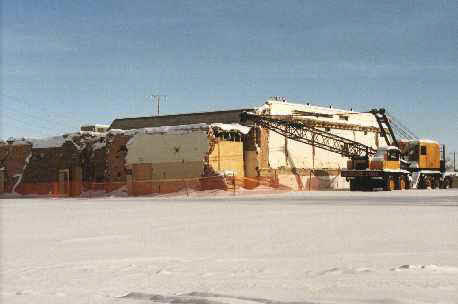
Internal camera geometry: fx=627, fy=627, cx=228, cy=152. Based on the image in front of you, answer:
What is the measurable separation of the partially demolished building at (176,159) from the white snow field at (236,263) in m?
30.7

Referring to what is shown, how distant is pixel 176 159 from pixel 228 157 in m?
4.08

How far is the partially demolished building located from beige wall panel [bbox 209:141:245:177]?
8cm

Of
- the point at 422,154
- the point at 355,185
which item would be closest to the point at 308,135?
the point at 422,154

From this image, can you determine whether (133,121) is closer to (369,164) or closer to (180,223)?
(369,164)

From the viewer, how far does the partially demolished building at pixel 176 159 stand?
152 feet

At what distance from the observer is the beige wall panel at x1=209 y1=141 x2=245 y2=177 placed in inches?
1835

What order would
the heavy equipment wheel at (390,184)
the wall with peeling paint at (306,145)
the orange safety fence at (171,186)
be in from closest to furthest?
the orange safety fence at (171,186) < the heavy equipment wheel at (390,184) < the wall with peeling paint at (306,145)

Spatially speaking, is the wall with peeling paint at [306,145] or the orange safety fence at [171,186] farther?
the wall with peeling paint at [306,145]

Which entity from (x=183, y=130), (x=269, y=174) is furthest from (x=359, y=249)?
(x=269, y=174)

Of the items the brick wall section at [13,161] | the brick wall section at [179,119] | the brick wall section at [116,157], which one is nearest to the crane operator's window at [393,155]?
the brick wall section at [179,119]

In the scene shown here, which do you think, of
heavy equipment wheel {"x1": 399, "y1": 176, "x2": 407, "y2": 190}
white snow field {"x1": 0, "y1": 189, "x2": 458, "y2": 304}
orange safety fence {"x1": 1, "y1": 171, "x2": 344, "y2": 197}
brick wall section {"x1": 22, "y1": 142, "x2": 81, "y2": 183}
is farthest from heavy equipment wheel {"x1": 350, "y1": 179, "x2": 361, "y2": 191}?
white snow field {"x1": 0, "y1": 189, "x2": 458, "y2": 304}

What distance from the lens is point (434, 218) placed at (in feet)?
51.2

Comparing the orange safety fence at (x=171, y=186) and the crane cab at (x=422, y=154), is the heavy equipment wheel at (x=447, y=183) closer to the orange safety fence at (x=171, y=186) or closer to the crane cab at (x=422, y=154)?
the crane cab at (x=422, y=154)

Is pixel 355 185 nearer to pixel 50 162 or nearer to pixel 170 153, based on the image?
pixel 170 153
